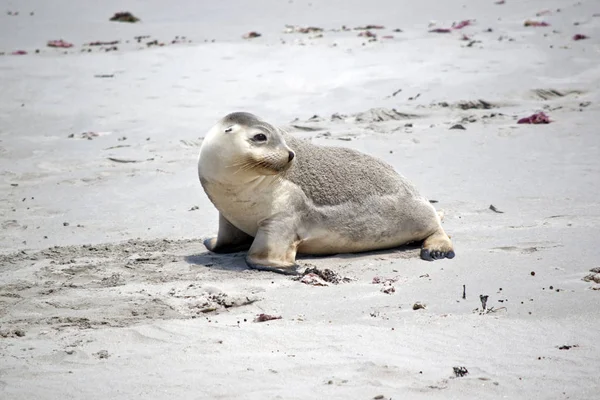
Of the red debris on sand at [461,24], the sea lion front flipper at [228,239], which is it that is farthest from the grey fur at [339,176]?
the red debris on sand at [461,24]

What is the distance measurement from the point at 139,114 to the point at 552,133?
17.1ft

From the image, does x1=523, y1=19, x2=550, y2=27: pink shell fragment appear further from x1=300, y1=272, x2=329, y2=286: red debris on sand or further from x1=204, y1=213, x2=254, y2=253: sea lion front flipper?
x1=300, y1=272, x2=329, y2=286: red debris on sand

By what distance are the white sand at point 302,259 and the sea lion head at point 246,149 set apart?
0.72 metres

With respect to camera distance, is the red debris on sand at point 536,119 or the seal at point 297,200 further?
the red debris on sand at point 536,119

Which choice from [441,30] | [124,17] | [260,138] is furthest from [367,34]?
[260,138]

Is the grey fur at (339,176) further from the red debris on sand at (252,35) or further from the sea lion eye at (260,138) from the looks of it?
the red debris on sand at (252,35)

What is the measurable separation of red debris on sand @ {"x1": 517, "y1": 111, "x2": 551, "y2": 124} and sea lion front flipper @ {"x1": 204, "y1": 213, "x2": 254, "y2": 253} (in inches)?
218

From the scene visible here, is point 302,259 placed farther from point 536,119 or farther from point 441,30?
point 441,30

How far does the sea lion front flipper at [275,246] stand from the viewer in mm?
6340

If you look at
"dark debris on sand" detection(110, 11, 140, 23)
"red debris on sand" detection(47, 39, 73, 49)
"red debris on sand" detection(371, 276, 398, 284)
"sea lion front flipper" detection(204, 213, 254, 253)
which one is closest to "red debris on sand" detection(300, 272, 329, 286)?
"red debris on sand" detection(371, 276, 398, 284)

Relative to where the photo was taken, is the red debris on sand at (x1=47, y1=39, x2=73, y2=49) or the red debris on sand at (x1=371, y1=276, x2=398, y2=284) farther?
the red debris on sand at (x1=47, y1=39, x2=73, y2=49)

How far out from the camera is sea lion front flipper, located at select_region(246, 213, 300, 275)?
6.34m

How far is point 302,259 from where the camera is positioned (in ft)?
22.1

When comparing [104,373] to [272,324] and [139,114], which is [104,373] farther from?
[139,114]
